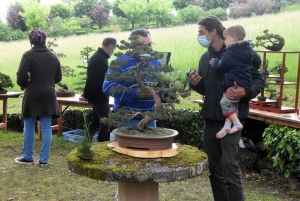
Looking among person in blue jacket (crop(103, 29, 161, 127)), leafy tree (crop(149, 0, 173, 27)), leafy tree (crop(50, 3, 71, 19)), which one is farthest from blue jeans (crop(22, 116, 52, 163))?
leafy tree (crop(50, 3, 71, 19))

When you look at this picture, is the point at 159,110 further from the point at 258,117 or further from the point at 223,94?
the point at 258,117

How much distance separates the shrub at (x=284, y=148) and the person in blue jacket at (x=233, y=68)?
5.76ft

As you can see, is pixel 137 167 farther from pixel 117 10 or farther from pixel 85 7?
pixel 117 10

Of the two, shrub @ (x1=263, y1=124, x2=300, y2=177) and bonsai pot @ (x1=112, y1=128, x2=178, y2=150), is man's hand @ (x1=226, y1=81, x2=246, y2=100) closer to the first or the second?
bonsai pot @ (x1=112, y1=128, x2=178, y2=150)

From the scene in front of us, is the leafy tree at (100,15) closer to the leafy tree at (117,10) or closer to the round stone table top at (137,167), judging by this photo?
the leafy tree at (117,10)

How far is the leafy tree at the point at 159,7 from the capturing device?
2418 cm

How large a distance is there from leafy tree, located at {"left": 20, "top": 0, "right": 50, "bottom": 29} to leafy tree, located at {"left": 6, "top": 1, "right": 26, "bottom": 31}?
1.26m

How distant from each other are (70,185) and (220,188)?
2281mm

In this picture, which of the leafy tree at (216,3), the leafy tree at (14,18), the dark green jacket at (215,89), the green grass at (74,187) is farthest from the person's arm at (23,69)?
the leafy tree at (14,18)

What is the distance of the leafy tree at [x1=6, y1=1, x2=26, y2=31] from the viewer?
88.9 feet

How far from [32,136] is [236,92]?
328 cm

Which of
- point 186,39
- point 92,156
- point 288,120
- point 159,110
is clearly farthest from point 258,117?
point 186,39

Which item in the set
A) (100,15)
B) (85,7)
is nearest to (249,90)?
(100,15)

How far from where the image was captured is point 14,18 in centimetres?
2711
